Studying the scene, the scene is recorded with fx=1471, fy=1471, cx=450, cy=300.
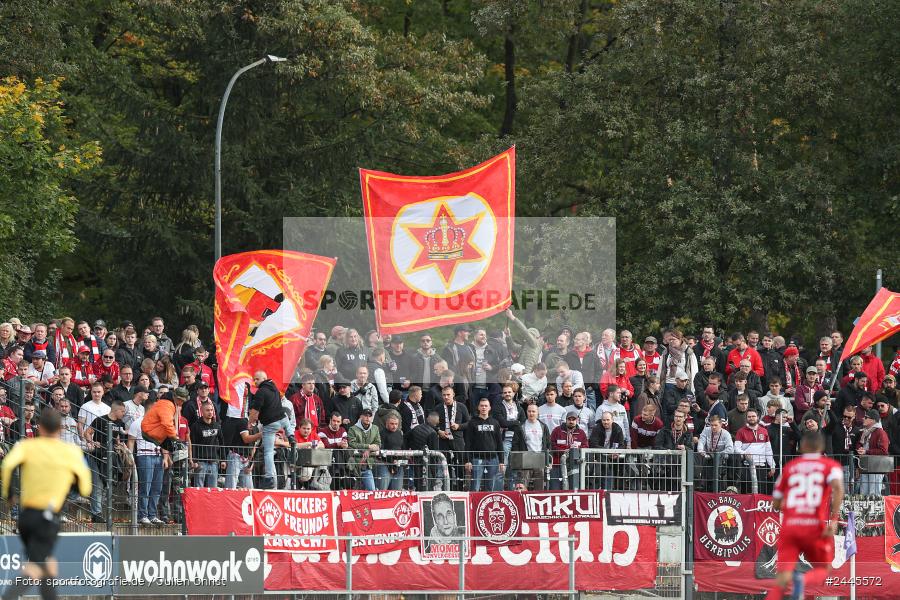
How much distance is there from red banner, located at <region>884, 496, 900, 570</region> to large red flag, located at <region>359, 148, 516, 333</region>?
6.06 m

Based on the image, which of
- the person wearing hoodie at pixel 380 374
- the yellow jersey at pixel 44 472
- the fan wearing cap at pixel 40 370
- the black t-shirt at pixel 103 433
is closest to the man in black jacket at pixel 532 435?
the person wearing hoodie at pixel 380 374

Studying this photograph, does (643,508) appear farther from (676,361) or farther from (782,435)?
(676,361)

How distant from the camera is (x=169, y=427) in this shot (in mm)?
19062

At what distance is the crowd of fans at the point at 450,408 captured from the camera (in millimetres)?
19531

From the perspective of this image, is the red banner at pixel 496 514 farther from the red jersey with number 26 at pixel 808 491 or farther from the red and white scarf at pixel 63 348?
the red and white scarf at pixel 63 348

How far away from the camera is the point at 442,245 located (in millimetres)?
19922

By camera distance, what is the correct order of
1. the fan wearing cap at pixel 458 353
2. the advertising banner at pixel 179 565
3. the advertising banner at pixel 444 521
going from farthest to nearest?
the fan wearing cap at pixel 458 353 < the advertising banner at pixel 444 521 < the advertising banner at pixel 179 565

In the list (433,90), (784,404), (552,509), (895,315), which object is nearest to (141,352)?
(552,509)

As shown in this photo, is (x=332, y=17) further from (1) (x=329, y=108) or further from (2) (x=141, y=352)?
(2) (x=141, y=352)

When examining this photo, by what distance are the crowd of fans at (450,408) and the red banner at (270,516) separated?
1.69ft

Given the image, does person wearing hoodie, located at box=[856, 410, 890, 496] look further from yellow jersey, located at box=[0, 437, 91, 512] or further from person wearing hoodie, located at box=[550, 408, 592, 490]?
yellow jersey, located at box=[0, 437, 91, 512]

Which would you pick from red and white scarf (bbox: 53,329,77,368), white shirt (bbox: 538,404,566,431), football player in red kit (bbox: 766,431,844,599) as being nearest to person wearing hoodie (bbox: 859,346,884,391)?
white shirt (bbox: 538,404,566,431)

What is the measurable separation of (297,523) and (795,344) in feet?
34.2

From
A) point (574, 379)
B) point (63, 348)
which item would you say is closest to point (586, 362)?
point (574, 379)
